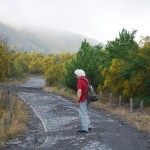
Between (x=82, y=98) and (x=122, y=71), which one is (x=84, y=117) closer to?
(x=82, y=98)

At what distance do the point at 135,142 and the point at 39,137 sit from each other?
3.19 metres

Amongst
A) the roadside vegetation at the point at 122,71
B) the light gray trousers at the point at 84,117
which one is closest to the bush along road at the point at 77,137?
the light gray trousers at the point at 84,117

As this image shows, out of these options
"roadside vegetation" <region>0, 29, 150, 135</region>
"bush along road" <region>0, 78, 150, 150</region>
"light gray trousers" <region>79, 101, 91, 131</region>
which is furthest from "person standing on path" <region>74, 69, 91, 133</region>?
"roadside vegetation" <region>0, 29, 150, 135</region>

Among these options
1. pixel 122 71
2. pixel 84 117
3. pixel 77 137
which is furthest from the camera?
pixel 122 71

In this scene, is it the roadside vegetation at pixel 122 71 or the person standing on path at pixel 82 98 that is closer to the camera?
the person standing on path at pixel 82 98

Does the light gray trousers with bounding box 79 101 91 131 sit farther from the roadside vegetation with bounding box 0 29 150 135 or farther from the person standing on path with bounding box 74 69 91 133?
the roadside vegetation with bounding box 0 29 150 135

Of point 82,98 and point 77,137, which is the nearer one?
point 77,137

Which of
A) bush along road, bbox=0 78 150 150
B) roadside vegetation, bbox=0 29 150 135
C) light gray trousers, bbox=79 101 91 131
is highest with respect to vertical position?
roadside vegetation, bbox=0 29 150 135

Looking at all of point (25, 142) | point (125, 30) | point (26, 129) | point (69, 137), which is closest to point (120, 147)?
point (69, 137)

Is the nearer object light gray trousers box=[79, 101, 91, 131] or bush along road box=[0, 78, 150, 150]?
bush along road box=[0, 78, 150, 150]

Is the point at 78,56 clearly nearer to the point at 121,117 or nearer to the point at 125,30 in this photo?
the point at 125,30

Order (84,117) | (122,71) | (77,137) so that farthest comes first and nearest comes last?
(122,71), (84,117), (77,137)

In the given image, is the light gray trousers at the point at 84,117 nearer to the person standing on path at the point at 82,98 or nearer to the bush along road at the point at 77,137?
the person standing on path at the point at 82,98

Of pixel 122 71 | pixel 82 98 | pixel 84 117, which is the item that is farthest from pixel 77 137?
pixel 122 71
